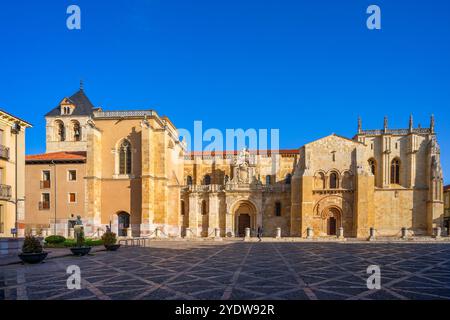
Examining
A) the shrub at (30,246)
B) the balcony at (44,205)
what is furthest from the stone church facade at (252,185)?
the shrub at (30,246)

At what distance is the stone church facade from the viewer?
31109 millimetres

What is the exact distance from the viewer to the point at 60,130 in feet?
137

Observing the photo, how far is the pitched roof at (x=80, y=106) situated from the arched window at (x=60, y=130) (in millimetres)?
1270

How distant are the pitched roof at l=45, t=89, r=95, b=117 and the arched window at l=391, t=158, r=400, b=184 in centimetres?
4020

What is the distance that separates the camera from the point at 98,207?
3117cm

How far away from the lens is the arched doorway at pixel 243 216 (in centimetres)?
3634

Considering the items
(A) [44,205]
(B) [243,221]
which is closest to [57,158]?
(A) [44,205]

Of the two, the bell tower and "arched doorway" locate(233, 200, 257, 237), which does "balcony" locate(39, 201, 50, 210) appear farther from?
"arched doorway" locate(233, 200, 257, 237)

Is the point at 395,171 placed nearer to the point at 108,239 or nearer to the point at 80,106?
the point at 108,239

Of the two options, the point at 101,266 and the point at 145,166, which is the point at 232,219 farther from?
the point at 101,266
